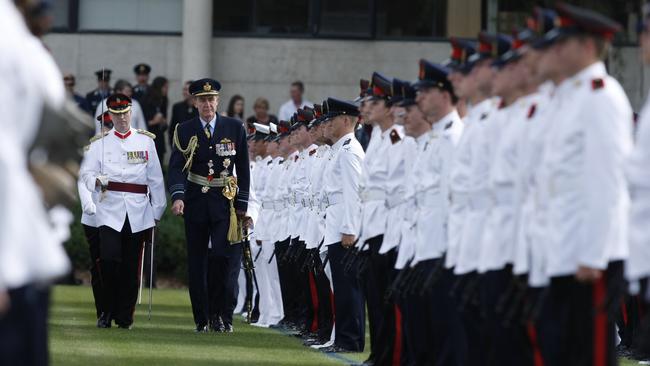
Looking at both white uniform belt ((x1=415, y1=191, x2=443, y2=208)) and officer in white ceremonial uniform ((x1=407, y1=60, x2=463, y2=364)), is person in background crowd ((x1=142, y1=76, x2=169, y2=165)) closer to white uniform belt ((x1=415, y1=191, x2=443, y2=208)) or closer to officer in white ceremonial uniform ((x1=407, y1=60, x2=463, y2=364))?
officer in white ceremonial uniform ((x1=407, y1=60, x2=463, y2=364))

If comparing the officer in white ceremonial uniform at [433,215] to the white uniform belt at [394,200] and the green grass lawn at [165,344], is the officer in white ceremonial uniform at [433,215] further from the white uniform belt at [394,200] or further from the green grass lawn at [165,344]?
the green grass lawn at [165,344]

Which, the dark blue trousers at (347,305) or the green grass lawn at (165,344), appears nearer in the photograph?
the green grass lawn at (165,344)

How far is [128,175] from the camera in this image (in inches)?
700

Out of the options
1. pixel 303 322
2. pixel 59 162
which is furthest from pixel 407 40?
pixel 59 162

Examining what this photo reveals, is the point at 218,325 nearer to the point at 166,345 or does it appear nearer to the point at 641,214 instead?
the point at 166,345

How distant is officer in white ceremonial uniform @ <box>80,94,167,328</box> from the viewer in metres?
17.5

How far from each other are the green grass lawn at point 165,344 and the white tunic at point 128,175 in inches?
45.7

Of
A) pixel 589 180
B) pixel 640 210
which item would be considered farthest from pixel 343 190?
pixel 640 210

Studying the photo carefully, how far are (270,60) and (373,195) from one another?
1810 centimetres

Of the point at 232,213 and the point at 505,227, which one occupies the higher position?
the point at 505,227

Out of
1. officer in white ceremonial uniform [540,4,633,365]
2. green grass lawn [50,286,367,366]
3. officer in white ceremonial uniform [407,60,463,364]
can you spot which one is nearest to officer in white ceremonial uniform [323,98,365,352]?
green grass lawn [50,286,367,366]

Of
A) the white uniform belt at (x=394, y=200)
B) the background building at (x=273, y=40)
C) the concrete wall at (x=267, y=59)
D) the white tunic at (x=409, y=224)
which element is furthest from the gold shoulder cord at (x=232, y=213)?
the concrete wall at (x=267, y=59)

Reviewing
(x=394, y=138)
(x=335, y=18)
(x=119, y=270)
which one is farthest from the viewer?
(x=335, y=18)

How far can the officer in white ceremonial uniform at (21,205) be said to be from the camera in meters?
6.52
